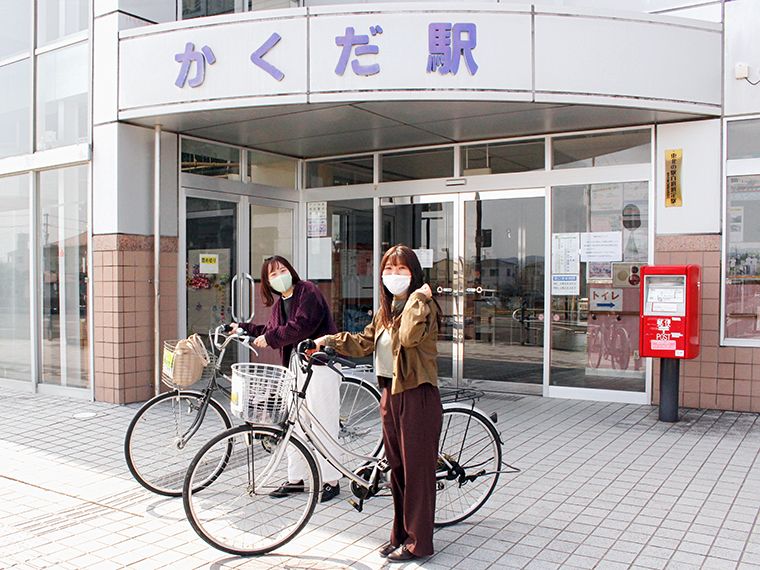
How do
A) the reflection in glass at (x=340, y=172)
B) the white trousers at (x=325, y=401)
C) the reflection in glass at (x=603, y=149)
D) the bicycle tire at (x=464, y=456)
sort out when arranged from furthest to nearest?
the reflection in glass at (x=340, y=172)
the reflection in glass at (x=603, y=149)
the white trousers at (x=325, y=401)
the bicycle tire at (x=464, y=456)

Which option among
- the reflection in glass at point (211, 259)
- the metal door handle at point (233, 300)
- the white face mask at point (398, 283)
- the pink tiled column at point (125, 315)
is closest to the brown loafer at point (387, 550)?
the white face mask at point (398, 283)

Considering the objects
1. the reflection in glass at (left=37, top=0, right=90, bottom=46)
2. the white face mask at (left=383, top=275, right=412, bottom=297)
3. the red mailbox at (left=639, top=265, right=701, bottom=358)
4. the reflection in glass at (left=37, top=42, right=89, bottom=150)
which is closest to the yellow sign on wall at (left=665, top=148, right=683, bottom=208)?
the red mailbox at (left=639, top=265, right=701, bottom=358)

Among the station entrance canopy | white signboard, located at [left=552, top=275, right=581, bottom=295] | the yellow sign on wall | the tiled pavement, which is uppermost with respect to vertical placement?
the station entrance canopy

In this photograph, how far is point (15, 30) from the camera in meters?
8.62

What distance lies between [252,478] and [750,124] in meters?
6.34

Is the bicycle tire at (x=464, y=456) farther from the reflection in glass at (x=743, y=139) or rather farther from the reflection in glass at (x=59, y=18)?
the reflection in glass at (x=59, y=18)

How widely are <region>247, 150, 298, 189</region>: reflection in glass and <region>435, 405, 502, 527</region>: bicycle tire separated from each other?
5865 millimetres

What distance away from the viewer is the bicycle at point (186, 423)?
438 centimetres

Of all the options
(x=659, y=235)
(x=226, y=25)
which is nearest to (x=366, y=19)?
(x=226, y=25)

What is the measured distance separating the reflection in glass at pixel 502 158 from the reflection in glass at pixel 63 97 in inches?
183

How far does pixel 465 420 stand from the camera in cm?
391

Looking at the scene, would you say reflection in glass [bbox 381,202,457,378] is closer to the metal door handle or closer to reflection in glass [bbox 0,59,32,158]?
the metal door handle

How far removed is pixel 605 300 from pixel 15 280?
7605 mm

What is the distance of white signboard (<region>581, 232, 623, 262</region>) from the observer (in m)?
7.59
